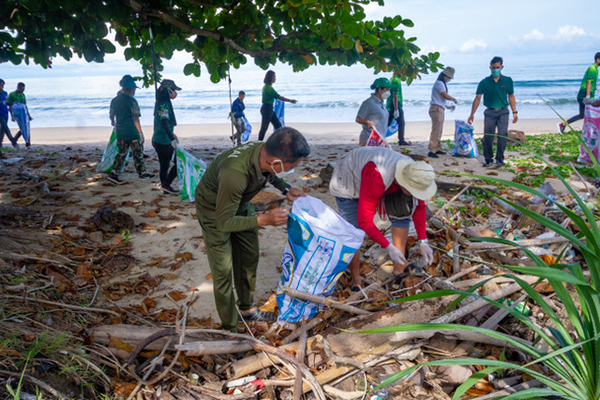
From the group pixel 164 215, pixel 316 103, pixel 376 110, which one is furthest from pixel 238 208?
pixel 316 103

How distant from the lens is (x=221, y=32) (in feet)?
17.8

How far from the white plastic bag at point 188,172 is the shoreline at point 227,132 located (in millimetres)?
6968

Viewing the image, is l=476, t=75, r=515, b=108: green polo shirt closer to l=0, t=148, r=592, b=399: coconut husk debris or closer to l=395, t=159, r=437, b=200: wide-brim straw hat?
l=0, t=148, r=592, b=399: coconut husk debris

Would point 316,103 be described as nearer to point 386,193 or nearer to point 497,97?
point 497,97

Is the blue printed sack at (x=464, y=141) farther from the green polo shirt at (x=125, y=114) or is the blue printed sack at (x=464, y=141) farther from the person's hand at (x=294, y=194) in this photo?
the person's hand at (x=294, y=194)

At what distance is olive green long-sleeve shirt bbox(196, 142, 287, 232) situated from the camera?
2.54m

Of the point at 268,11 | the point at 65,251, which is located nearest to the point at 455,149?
the point at 268,11

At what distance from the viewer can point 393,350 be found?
2498 mm

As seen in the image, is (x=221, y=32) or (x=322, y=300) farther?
(x=221, y=32)

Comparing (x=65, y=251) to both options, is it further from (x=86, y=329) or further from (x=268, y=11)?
(x=268, y=11)

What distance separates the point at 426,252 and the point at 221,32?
397cm

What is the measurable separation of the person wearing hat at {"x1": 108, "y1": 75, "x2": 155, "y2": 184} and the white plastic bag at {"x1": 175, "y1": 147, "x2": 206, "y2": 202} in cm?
141

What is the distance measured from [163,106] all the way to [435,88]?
18.6ft

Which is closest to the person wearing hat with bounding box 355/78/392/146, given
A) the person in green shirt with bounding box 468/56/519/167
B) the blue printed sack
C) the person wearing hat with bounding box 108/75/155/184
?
the person in green shirt with bounding box 468/56/519/167
